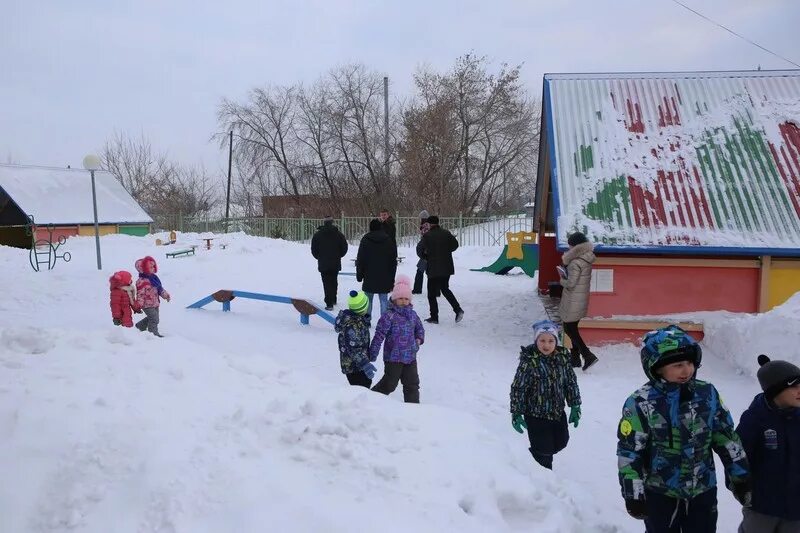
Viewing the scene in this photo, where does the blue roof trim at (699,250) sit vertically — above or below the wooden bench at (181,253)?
above

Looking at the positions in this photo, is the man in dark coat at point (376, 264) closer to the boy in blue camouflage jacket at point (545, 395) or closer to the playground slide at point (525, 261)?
the boy in blue camouflage jacket at point (545, 395)

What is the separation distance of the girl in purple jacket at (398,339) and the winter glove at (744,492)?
314 cm

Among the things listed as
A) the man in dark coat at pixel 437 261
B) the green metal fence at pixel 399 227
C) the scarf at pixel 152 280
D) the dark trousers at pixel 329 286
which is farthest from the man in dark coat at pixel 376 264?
the green metal fence at pixel 399 227

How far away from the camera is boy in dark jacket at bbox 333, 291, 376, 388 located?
5738 mm

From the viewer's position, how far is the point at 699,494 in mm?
3014

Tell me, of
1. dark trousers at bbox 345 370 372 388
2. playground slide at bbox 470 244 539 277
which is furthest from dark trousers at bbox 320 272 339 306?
playground slide at bbox 470 244 539 277

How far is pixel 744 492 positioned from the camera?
120 inches

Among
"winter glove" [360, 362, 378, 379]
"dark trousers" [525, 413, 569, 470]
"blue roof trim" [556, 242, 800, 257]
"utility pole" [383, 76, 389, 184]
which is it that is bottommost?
"dark trousers" [525, 413, 569, 470]

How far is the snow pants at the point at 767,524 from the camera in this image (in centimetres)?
308

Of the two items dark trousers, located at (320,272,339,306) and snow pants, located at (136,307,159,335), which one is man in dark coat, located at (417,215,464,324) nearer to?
dark trousers, located at (320,272,339,306)

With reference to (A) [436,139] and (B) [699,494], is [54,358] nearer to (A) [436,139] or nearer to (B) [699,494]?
(B) [699,494]

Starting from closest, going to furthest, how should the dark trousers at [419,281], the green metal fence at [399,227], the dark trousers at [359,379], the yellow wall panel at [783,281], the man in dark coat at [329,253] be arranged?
the dark trousers at [359,379]
the yellow wall panel at [783,281]
the man in dark coat at [329,253]
the dark trousers at [419,281]
the green metal fence at [399,227]

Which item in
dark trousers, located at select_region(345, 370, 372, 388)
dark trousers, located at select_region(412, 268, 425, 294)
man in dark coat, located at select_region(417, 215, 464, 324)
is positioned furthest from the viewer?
dark trousers, located at select_region(412, 268, 425, 294)

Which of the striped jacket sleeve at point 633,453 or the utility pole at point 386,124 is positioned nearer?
the striped jacket sleeve at point 633,453
